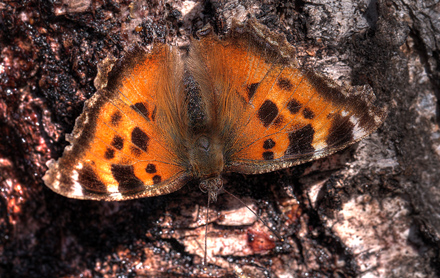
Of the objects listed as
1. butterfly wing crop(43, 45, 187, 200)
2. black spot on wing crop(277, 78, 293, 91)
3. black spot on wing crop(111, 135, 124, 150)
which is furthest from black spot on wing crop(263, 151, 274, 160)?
black spot on wing crop(111, 135, 124, 150)

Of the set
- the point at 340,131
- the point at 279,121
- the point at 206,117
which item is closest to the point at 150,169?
the point at 206,117

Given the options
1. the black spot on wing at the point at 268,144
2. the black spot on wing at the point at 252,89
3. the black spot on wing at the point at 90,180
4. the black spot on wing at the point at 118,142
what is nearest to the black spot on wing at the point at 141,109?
the black spot on wing at the point at 118,142

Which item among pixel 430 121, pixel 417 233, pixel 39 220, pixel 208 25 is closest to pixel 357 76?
pixel 430 121

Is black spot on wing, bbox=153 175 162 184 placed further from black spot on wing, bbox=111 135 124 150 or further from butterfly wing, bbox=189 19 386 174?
butterfly wing, bbox=189 19 386 174

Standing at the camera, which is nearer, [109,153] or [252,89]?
[109,153]

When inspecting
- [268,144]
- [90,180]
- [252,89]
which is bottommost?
[90,180]

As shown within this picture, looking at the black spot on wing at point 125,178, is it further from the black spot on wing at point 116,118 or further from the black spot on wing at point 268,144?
the black spot on wing at point 268,144

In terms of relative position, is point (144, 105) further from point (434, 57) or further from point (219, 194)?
point (434, 57)

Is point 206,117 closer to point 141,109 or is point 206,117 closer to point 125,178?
point 141,109
